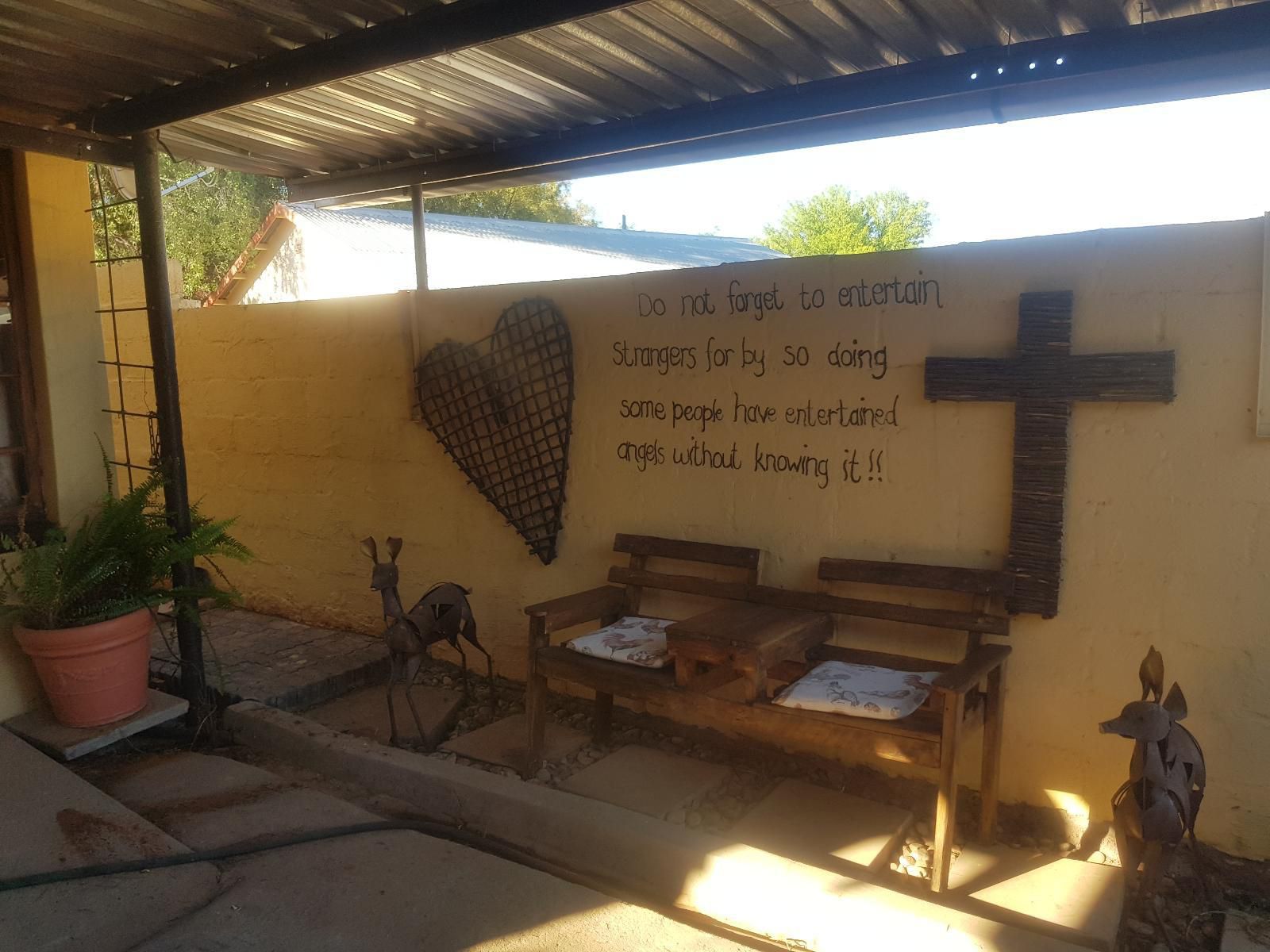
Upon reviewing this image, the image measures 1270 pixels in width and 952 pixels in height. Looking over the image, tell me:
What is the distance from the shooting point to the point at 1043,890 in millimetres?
2732

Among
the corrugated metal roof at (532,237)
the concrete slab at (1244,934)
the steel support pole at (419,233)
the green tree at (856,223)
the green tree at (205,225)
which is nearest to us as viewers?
the concrete slab at (1244,934)

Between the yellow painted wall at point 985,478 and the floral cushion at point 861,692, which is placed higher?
the yellow painted wall at point 985,478

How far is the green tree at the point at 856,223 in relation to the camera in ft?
97.1

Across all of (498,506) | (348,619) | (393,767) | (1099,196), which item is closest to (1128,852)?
(393,767)

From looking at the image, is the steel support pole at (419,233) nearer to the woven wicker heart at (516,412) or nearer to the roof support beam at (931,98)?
the roof support beam at (931,98)

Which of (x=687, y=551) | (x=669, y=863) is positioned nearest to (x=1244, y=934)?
(x=669, y=863)

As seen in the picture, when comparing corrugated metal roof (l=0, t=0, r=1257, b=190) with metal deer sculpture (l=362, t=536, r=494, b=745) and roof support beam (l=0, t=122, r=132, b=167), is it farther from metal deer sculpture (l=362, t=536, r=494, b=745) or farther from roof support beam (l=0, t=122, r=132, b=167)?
metal deer sculpture (l=362, t=536, r=494, b=745)

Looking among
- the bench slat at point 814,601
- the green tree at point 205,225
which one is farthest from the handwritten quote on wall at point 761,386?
the green tree at point 205,225

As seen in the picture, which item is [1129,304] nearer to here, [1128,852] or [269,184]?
[1128,852]

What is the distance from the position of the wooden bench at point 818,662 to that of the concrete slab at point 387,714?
0.68 metres

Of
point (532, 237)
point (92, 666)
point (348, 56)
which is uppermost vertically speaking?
point (532, 237)

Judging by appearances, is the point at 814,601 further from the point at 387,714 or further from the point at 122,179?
the point at 122,179

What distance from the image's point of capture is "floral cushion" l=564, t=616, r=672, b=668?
3283 millimetres

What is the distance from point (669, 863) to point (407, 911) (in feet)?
2.64
